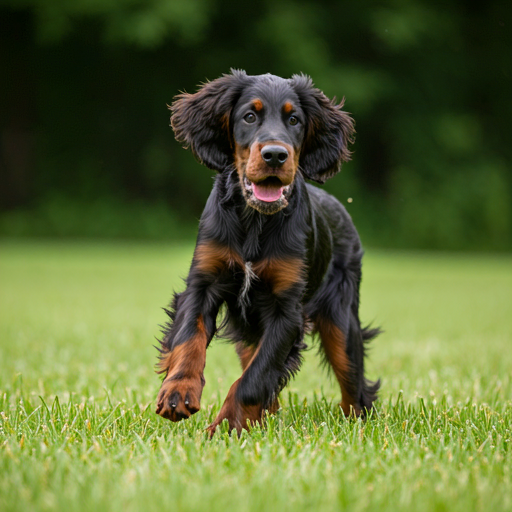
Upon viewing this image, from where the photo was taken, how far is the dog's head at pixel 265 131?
2.80m

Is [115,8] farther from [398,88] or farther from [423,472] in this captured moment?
[423,472]

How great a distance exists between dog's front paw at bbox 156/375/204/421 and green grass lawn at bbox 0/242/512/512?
0.27 feet

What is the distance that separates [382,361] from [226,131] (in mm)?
2459

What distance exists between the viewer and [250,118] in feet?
9.84

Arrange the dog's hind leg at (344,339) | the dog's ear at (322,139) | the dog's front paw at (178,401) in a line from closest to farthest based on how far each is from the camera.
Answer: the dog's front paw at (178,401) < the dog's ear at (322,139) < the dog's hind leg at (344,339)

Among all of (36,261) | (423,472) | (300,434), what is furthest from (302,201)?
(36,261)

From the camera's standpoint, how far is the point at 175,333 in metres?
2.87

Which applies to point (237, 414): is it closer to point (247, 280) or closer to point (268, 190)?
point (247, 280)

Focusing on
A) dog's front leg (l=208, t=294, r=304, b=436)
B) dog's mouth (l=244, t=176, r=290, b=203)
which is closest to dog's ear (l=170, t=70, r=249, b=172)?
dog's mouth (l=244, t=176, r=290, b=203)

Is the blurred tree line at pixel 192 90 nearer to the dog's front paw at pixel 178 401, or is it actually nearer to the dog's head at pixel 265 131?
the dog's head at pixel 265 131

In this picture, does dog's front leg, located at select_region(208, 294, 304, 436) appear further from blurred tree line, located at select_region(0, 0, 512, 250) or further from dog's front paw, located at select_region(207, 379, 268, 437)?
blurred tree line, located at select_region(0, 0, 512, 250)

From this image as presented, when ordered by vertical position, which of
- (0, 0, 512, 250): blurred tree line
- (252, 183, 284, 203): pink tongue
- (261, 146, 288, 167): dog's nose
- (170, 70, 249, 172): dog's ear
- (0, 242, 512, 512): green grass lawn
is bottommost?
(0, 242, 512, 512): green grass lawn

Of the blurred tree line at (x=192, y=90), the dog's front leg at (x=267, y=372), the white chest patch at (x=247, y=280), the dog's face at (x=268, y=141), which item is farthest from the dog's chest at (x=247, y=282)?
the blurred tree line at (x=192, y=90)

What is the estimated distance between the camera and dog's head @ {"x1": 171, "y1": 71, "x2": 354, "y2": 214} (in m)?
2.80
